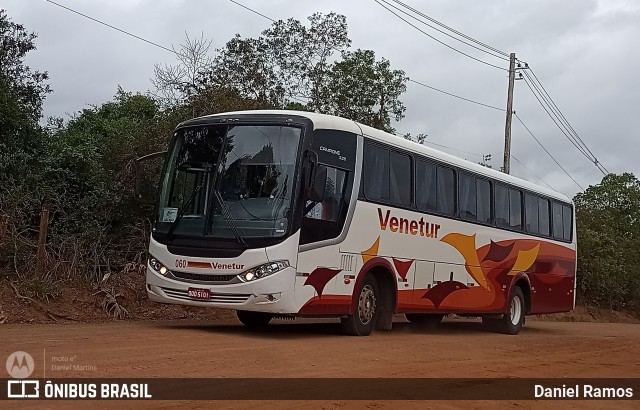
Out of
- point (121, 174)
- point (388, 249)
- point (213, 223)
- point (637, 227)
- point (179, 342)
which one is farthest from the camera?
point (637, 227)

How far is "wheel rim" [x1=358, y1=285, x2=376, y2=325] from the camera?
13.4m

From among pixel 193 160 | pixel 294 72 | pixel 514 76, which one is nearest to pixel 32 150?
pixel 193 160

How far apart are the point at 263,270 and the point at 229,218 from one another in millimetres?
959

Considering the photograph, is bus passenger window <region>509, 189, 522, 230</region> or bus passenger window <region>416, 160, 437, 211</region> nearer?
bus passenger window <region>416, 160, 437, 211</region>

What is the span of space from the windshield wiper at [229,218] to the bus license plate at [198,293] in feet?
2.93

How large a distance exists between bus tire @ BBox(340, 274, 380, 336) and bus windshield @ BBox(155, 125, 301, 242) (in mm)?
2322

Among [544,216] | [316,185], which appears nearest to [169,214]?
[316,185]

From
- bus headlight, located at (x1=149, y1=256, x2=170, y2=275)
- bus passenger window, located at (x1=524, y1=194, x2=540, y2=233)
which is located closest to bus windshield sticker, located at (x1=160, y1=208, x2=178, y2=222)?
bus headlight, located at (x1=149, y1=256, x2=170, y2=275)

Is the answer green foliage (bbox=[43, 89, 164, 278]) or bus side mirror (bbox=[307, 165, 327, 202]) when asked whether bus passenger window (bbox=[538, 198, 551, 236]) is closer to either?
green foliage (bbox=[43, 89, 164, 278])

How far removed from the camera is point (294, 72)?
3120 cm

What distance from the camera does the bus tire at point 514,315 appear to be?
62.3 feet

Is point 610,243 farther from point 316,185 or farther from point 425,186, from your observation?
point 316,185
